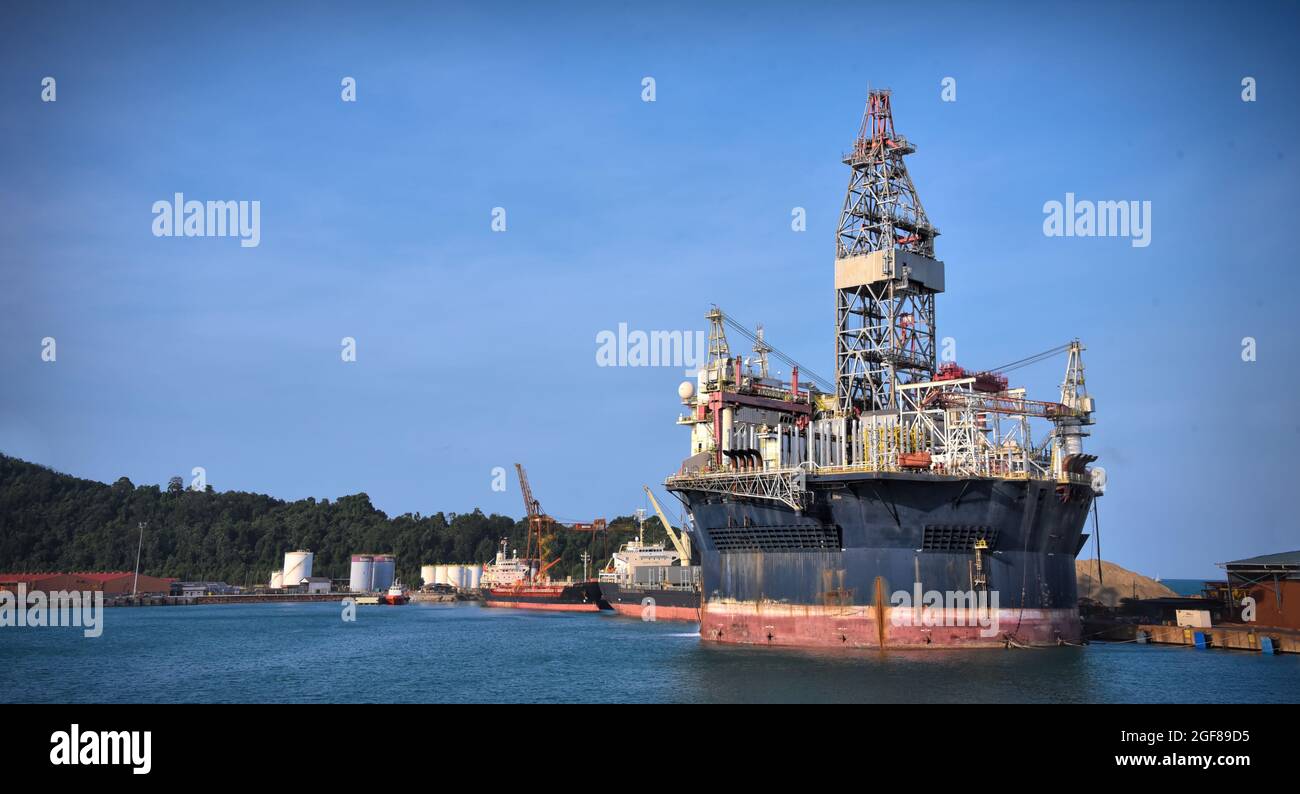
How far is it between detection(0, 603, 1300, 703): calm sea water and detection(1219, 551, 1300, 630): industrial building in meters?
6.11

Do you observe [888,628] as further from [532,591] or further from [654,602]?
[532,591]

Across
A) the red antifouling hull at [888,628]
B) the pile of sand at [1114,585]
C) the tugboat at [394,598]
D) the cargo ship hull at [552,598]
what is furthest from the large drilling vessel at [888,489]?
the tugboat at [394,598]

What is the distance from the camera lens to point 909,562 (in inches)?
2285

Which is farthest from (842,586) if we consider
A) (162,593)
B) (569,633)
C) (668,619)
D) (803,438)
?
(162,593)

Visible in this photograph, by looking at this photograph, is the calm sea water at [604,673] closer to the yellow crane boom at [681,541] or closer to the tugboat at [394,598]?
the yellow crane boom at [681,541]

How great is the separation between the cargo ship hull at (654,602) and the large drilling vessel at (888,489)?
3899cm

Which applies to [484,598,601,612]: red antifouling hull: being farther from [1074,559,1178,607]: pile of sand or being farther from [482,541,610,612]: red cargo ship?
[1074,559,1178,607]: pile of sand

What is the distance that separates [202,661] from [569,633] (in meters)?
34.7

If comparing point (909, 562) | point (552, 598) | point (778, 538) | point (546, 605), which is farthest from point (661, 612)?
point (909, 562)

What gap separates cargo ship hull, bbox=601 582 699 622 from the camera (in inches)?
4350

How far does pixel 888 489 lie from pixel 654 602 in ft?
209

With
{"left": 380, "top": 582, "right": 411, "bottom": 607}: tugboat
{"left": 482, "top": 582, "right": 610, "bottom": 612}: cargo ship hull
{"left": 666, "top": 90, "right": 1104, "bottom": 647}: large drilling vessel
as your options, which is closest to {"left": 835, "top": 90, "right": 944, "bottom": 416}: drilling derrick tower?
{"left": 666, "top": 90, "right": 1104, "bottom": 647}: large drilling vessel
